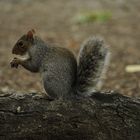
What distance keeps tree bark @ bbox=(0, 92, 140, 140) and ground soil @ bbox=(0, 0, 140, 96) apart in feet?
7.11

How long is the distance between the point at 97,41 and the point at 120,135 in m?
0.77

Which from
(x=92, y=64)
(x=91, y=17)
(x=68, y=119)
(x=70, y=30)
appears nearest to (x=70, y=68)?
(x=92, y=64)

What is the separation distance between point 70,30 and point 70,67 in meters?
5.84

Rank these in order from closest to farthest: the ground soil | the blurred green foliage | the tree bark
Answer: the tree bark → the ground soil → the blurred green foliage

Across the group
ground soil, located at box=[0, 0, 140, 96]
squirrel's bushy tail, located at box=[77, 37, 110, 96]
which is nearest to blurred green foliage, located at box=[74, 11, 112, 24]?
ground soil, located at box=[0, 0, 140, 96]

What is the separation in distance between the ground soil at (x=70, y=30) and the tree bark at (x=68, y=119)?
7.11ft

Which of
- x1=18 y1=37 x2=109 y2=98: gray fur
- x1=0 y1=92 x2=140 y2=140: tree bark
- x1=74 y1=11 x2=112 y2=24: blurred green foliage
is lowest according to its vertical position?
x1=0 y1=92 x2=140 y2=140: tree bark

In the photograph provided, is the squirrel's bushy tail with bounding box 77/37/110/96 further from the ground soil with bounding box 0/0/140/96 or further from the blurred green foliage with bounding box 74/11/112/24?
the blurred green foliage with bounding box 74/11/112/24

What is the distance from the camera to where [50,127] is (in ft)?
12.3

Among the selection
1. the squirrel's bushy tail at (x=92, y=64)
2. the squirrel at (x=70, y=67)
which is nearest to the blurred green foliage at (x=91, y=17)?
the squirrel at (x=70, y=67)

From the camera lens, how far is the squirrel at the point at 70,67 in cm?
378

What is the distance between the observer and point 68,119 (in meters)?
3.75

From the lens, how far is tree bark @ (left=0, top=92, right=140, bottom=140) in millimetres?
3730

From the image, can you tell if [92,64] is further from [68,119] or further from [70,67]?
[68,119]
